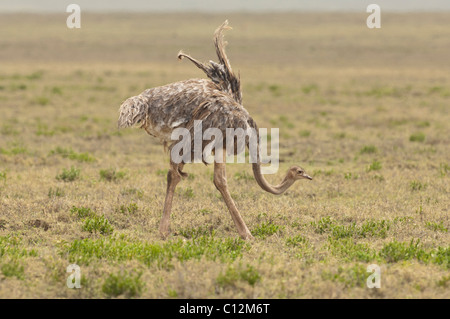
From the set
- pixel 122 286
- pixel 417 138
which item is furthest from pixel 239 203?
pixel 417 138

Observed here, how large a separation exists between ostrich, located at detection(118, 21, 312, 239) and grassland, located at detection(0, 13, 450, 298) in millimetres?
607

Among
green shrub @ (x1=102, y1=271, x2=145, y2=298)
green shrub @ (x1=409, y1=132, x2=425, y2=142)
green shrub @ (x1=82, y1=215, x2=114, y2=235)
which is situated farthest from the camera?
green shrub @ (x1=409, y1=132, x2=425, y2=142)

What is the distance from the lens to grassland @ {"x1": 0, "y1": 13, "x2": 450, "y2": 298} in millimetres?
6480

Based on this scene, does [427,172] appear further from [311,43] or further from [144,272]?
[311,43]

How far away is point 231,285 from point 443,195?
5332 millimetres

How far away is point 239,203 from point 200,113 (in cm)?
245

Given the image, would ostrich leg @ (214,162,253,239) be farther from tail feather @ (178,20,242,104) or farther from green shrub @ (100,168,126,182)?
green shrub @ (100,168,126,182)

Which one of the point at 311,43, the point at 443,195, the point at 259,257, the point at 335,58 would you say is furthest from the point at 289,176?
the point at 311,43

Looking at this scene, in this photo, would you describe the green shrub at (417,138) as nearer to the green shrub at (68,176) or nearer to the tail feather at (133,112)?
the green shrub at (68,176)

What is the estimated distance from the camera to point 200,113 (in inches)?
309

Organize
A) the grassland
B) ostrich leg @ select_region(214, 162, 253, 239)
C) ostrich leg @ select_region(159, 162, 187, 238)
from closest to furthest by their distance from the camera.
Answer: the grassland
ostrich leg @ select_region(214, 162, 253, 239)
ostrich leg @ select_region(159, 162, 187, 238)

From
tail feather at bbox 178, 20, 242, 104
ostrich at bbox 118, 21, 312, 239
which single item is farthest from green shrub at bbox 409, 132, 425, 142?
tail feather at bbox 178, 20, 242, 104

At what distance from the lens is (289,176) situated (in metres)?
8.23

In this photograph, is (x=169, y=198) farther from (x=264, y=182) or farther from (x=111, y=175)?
(x=111, y=175)
